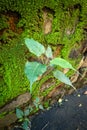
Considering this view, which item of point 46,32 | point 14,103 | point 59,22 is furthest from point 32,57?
point 14,103

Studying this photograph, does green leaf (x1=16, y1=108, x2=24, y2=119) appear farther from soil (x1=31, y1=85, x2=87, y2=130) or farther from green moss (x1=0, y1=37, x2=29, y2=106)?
soil (x1=31, y1=85, x2=87, y2=130)

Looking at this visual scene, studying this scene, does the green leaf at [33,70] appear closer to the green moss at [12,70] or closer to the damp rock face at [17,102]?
the green moss at [12,70]

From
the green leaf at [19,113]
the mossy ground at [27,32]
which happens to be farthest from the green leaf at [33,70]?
the green leaf at [19,113]

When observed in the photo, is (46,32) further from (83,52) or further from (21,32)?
(83,52)

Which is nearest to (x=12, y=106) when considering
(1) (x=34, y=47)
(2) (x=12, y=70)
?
(2) (x=12, y=70)

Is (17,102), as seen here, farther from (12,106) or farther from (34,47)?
(34,47)

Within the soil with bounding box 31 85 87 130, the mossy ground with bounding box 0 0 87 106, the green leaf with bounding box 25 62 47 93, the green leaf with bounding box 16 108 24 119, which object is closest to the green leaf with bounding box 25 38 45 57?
the green leaf with bounding box 25 62 47 93
